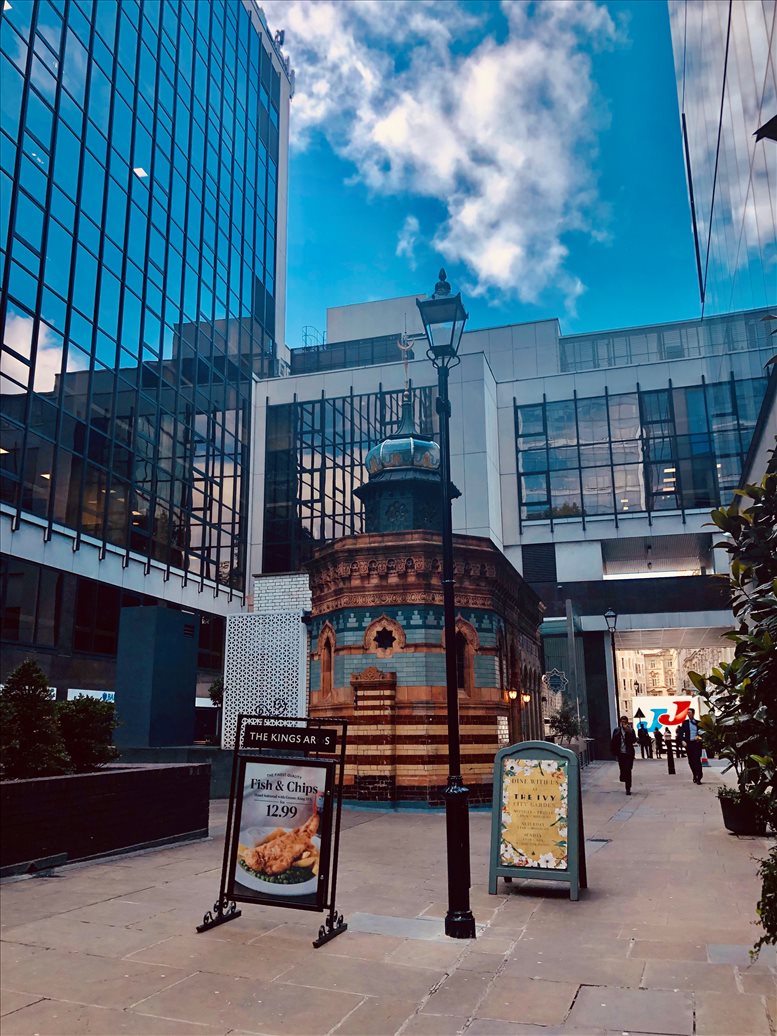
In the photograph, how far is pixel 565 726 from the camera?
3105 cm

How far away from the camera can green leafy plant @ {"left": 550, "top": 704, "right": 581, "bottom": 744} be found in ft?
101

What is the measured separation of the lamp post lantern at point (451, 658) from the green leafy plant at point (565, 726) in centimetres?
2319

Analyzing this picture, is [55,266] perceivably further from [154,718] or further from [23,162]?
[154,718]


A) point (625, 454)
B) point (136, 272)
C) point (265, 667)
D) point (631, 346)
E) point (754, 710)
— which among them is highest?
point (631, 346)

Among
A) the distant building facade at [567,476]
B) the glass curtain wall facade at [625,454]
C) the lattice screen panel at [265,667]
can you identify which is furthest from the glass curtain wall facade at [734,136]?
the glass curtain wall facade at [625,454]

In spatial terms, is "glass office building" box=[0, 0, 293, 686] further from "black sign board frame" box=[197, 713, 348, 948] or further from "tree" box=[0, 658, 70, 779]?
"black sign board frame" box=[197, 713, 348, 948]

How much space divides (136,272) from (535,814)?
103ft

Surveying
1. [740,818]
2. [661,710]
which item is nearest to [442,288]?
[740,818]

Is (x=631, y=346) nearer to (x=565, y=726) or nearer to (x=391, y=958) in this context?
(x=565, y=726)

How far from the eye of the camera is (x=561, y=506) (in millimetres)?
44344

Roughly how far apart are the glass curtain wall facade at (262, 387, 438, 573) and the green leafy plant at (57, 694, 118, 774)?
32147mm

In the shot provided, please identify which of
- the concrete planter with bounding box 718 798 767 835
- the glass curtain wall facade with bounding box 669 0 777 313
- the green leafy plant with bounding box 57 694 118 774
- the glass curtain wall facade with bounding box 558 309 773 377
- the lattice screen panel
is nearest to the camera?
the glass curtain wall facade with bounding box 669 0 777 313

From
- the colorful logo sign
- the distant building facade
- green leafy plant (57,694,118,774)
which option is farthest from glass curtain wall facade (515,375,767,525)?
green leafy plant (57,694,118,774)

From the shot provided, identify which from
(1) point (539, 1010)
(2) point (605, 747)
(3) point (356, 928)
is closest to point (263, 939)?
(3) point (356, 928)
